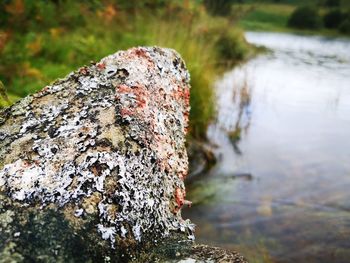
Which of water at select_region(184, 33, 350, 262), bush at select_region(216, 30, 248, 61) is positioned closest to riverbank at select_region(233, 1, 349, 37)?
bush at select_region(216, 30, 248, 61)

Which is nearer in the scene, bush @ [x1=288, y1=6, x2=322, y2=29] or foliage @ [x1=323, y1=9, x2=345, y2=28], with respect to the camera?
foliage @ [x1=323, y1=9, x2=345, y2=28]

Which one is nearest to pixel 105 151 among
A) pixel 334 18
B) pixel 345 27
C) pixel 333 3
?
pixel 345 27

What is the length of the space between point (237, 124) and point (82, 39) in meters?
2.58

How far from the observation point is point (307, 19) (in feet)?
106

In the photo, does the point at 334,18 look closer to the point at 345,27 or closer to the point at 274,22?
the point at 345,27

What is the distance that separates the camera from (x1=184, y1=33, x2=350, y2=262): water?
3.65 meters

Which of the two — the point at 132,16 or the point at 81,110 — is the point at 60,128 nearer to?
the point at 81,110

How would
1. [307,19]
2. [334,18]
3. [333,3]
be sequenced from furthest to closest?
[333,3] < [307,19] < [334,18]

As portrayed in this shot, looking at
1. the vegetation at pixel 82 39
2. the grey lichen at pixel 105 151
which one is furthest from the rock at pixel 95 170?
the vegetation at pixel 82 39

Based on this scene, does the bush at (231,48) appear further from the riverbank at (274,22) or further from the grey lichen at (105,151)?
the grey lichen at (105,151)

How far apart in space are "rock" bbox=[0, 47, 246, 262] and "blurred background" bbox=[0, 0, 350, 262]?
55 centimetres

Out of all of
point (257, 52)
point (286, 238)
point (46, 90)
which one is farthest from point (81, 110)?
point (257, 52)

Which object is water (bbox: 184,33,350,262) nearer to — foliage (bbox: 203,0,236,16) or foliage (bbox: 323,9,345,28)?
foliage (bbox: 203,0,236,16)

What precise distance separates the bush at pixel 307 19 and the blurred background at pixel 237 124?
22704 mm
